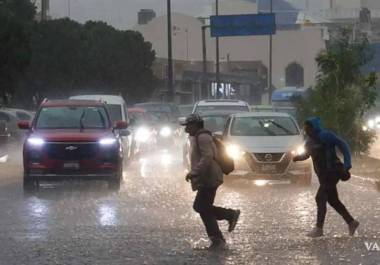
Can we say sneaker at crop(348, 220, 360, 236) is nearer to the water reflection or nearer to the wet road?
the wet road

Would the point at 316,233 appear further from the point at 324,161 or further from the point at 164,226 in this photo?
the point at 164,226

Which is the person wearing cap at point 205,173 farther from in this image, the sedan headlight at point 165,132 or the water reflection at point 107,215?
the sedan headlight at point 165,132

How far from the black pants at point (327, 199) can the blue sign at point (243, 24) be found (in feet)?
159

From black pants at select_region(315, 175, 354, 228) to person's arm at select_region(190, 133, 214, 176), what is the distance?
1928mm

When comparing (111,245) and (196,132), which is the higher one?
(196,132)

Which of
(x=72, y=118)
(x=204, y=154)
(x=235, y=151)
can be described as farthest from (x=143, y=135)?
(x=204, y=154)

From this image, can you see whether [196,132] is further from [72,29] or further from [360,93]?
[72,29]

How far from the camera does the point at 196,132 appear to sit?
1230cm

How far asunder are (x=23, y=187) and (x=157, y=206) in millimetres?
4391

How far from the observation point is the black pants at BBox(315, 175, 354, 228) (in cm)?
1330

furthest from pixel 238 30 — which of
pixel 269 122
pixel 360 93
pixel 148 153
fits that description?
pixel 269 122

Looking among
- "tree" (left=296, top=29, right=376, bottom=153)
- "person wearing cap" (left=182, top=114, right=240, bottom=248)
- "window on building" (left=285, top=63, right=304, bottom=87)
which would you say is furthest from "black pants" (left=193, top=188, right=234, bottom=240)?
"window on building" (left=285, top=63, right=304, bottom=87)

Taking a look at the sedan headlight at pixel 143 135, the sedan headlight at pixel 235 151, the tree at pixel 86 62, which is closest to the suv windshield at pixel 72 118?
the sedan headlight at pixel 235 151

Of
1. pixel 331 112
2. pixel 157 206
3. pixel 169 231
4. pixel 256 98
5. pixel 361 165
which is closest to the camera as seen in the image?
pixel 169 231
